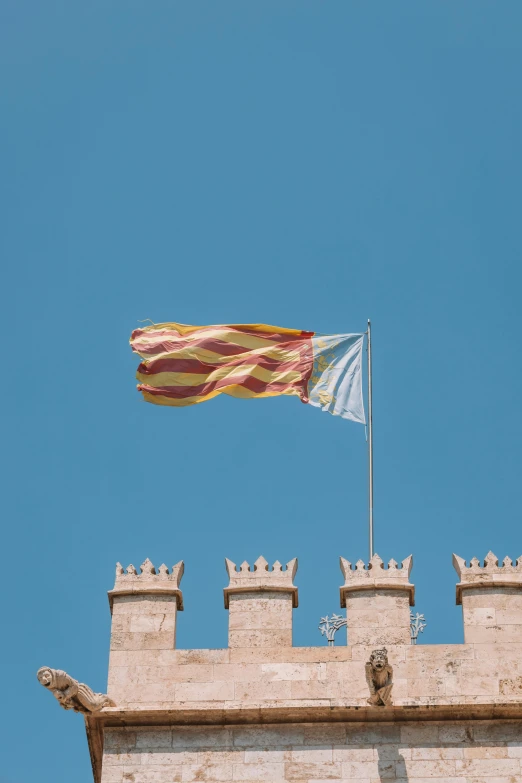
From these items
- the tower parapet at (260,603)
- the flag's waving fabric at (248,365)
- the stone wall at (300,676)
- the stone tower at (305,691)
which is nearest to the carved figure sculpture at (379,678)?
the stone tower at (305,691)

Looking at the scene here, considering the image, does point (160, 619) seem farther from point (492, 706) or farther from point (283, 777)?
point (492, 706)

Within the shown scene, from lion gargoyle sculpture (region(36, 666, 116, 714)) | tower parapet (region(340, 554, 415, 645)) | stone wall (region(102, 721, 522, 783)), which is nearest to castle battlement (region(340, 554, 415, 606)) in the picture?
tower parapet (region(340, 554, 415, 645))

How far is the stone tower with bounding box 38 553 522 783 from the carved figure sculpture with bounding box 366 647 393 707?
26mm

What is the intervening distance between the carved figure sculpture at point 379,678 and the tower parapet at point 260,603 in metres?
1.96

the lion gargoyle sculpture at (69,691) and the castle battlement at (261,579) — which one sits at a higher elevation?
the castle battlement at (261,579)

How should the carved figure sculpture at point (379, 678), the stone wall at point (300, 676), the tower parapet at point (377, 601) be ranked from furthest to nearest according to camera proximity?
1. the tower parapet at point (377, 601)
2. the stone wall at point (300, 676)
3. the carved figure sculpture at point (379, 678)

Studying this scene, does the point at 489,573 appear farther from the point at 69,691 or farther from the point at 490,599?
the point at 69,691

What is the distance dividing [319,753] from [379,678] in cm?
155

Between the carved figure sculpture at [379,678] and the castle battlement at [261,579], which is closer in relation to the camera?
the carved figure sculpture at [379,678]

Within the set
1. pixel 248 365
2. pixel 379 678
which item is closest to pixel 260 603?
pixel 379 678

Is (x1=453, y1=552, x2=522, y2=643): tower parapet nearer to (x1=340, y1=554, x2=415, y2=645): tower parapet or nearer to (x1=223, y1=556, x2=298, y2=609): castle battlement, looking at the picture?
(x1=340, y1=554, x2=415, y2=645): tower parapet

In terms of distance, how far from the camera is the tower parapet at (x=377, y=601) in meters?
31.9

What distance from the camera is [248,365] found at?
123 ft

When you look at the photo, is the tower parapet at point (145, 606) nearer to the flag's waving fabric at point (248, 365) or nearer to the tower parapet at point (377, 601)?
the tower parapet at point (377, 601)
